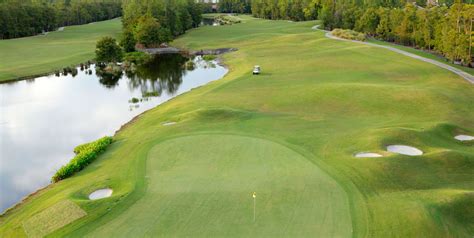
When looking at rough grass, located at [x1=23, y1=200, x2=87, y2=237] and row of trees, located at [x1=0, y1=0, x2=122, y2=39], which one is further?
row of trees, located at [x1=0, y1=0, x2=122, y2=39]

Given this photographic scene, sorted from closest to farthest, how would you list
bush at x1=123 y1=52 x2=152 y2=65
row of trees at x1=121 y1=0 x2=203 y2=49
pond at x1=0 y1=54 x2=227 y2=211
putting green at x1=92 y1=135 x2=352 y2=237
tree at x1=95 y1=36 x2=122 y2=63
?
putting green at x1=92 y1=135 x2=352 y2=237 → pond at x1=0 y1=54 x2=227 y2=211 → tree at x1=95 y1=36 x2=122 y2=63 → bush at x1=123 y1=52 x2=152 y2=65 → row of trees at x1=121 y1=0 x2=203 y2=49

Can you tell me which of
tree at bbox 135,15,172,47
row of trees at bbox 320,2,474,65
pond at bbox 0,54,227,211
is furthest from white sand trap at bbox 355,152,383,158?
tree at bbox 135,15,172,47

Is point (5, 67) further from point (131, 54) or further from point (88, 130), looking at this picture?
→ point (88, 130)

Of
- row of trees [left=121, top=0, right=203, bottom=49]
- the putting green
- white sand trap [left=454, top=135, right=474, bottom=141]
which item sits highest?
row of trees [left=121, top=0, right=203, bottom=49]

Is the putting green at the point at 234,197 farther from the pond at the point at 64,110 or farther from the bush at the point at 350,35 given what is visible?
the bush at the point at 350,35

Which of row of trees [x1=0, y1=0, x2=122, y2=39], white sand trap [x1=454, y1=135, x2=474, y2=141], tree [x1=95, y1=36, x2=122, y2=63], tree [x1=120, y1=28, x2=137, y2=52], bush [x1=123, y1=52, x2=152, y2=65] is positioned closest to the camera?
white sand trap [x1=454, y1=135, x2=474, y2=141]

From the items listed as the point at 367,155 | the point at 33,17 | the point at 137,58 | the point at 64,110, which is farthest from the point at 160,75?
the point at 33,17

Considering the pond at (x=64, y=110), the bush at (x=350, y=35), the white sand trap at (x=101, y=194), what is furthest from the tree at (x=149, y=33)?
the white sand trap at (x=101, y=194)

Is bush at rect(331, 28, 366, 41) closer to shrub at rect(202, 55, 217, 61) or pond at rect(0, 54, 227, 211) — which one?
shrub at rect(202, 55, 217, 61)
